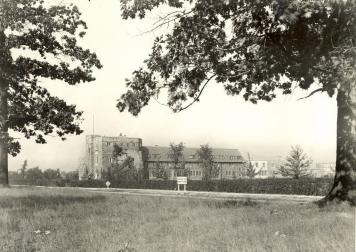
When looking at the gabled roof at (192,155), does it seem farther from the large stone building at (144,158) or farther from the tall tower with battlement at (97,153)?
the tall tower with battlement at (97,153)

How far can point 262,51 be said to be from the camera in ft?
37.3

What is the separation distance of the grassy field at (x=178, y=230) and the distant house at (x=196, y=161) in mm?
85300

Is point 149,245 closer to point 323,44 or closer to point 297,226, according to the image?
point 297,226

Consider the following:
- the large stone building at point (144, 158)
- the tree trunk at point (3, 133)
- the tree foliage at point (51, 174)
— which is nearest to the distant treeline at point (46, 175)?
the tree foliage at point (51, 174)

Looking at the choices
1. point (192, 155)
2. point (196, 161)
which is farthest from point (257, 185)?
point (192, 155)

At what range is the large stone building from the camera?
9012 centimetres

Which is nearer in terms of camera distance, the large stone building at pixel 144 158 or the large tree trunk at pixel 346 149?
the large tree trunk at pixel 346 149

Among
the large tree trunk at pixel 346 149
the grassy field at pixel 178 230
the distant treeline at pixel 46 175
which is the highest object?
the large tree trunk at pixel 346 149

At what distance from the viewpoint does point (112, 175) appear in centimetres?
7075

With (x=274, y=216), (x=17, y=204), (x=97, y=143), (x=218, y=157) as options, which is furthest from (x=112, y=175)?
(x=274, y=216)

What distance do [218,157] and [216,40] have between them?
96.1m

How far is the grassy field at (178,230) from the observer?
743 centimetres

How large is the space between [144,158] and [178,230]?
91.3m

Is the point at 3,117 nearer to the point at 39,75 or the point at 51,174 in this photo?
the point at 39,75
